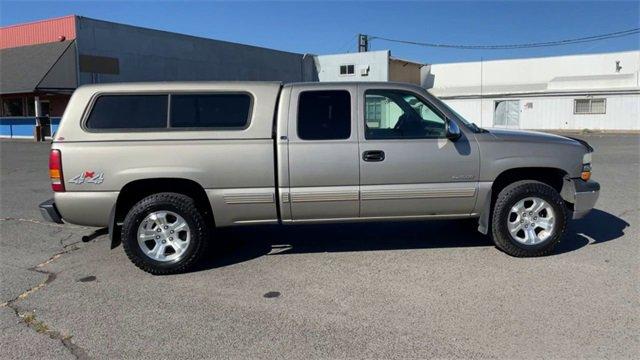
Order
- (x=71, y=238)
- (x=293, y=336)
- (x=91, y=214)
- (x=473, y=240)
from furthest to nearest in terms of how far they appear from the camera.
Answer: (x=71, y=238)
(x=473, y=240)
(x=91, y=214)
(x=293, y=336)

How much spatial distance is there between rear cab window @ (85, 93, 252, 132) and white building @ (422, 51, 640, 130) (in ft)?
109

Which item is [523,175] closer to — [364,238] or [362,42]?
[364,238]

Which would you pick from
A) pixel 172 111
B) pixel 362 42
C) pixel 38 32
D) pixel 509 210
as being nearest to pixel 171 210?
pixel 172 111

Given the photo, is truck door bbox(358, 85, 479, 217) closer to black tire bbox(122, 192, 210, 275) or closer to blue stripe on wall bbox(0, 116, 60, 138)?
black tire bbox(122, 192, 210, 275)

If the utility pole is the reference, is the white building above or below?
below

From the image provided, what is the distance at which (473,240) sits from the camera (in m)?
6.26

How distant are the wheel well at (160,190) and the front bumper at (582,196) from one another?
12.7 feet

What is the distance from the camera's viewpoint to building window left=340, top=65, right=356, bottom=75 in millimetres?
39438

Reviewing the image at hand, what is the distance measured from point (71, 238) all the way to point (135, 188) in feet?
6.91

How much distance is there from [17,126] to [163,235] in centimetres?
2971

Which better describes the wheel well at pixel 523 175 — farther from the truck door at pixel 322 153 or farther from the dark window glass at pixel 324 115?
the dark window glass at pixel 324 115

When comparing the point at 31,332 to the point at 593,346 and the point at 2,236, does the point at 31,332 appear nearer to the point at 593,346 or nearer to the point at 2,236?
the point at 2,236

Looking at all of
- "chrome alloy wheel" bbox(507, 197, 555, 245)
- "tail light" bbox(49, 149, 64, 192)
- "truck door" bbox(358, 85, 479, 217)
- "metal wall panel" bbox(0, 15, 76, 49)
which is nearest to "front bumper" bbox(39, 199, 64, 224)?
"tail light" bbox(49, 149, 64, 192)

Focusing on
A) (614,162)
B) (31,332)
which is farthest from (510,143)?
(614,162)
